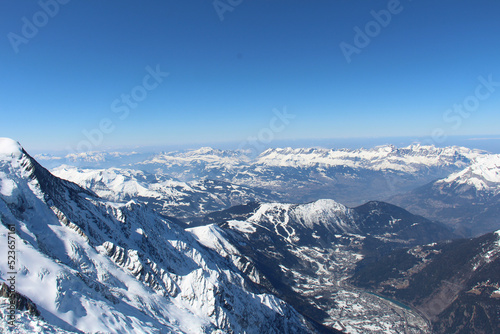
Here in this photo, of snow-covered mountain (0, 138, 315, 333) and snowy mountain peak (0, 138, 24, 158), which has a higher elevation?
snowy mountain peak (0, 138, 24, 158)

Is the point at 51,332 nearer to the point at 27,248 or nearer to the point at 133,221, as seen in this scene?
Answer: the point at 27,248

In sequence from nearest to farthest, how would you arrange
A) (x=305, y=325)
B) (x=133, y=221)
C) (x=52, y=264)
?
1. (x=52, y=264)
2. (x=133, y=221)
3. (x=305, y=325)

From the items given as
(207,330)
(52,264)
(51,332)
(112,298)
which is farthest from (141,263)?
(51,332)

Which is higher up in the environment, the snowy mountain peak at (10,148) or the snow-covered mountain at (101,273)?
the snowy mountain peak at (10,148)

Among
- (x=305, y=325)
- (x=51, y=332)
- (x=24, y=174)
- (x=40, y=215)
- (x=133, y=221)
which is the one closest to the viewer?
(x=51, y=332)

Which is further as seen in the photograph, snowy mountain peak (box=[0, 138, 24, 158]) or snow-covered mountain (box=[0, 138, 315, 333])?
snowy mountain peak (box=[0, 138, 24, 158])
